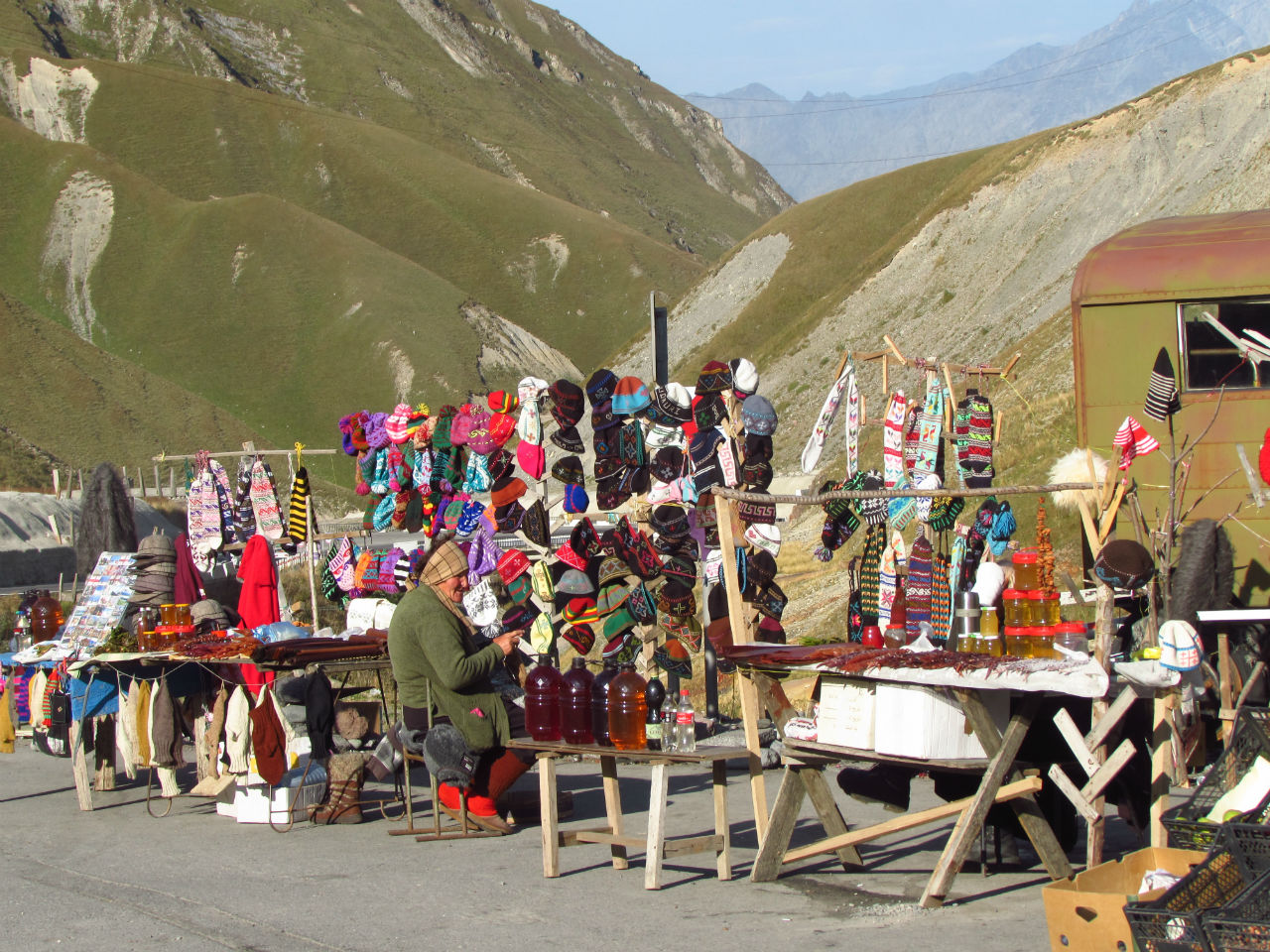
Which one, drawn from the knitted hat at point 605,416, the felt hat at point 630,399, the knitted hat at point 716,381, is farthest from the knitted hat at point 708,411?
the knitted hat at point 605,416

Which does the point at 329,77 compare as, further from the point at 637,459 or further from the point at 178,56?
the point at 637,459

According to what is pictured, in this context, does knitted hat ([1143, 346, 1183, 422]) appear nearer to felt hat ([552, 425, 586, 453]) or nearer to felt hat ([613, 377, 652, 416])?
felt hat ([613, 377, 652, 416])

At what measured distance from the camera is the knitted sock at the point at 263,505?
14656 mm

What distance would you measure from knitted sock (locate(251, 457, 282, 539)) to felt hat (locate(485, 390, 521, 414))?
12.8ft

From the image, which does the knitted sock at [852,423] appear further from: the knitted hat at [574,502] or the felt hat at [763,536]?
the knitted hat at [574,502]

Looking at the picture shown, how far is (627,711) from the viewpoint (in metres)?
7.27

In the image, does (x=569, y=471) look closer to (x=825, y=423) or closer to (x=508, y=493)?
(x=508, y=493)

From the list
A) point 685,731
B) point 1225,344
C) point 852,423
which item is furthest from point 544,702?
point 1225,344

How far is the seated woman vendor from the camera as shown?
8.13 m

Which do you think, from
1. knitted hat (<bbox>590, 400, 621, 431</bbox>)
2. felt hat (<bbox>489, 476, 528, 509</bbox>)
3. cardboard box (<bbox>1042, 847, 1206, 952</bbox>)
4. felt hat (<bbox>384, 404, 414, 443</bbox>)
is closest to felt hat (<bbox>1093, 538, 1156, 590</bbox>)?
cardboard box (<bbox>1042, 847, 1206, 952</bbox>)

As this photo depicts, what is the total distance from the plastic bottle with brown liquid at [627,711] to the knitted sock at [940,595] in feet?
8.06

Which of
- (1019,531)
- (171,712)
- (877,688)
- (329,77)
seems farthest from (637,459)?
(329,77)

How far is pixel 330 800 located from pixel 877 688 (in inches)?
175

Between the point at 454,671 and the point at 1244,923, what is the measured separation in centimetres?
466
